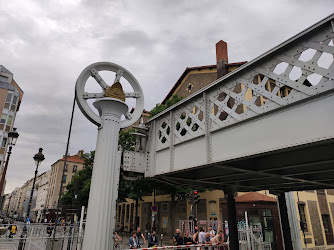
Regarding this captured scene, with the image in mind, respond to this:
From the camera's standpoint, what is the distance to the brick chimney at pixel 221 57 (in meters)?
24.5

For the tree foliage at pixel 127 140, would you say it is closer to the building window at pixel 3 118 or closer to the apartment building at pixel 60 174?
the building window at pixel 3 118

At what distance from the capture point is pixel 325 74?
4242 mm

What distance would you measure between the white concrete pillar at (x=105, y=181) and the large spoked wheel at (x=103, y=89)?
28 cm

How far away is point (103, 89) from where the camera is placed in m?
6.87

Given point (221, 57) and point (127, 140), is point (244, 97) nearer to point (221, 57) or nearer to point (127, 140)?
point (221, 57)

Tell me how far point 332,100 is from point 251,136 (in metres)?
1.71

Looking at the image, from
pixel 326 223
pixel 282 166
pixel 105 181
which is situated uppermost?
pixel 282 166

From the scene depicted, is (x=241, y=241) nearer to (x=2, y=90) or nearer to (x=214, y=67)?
(x=214, y=67)

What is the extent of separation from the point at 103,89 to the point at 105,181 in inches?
103

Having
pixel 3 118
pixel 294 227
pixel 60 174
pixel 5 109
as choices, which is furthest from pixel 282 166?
pixel 60 174

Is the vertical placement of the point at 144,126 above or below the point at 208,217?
above

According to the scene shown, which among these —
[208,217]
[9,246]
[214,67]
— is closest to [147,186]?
[208,217]

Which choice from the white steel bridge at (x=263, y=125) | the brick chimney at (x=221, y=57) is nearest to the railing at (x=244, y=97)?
the white steel bridge at (x=263, y=125)

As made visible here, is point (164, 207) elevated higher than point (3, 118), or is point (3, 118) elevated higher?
point (3, 118)
